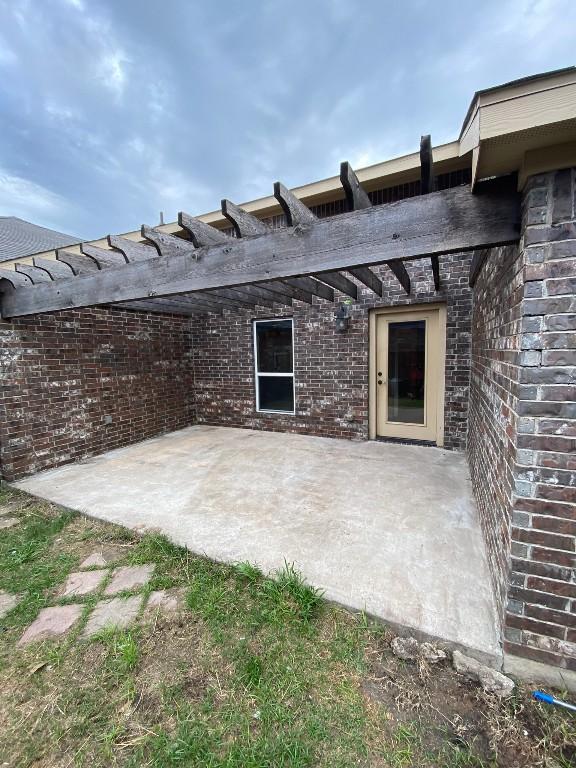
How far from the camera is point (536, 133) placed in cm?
118

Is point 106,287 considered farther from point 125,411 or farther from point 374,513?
point 374,513

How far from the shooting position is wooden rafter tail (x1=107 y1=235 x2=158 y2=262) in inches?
102

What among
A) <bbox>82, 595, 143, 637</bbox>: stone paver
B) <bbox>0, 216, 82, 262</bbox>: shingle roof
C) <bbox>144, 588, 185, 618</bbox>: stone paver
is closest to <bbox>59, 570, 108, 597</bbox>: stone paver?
<bbox>82, 595, 143, 637</bbox>: stone paver

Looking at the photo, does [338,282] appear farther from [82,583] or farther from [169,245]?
[82,583]

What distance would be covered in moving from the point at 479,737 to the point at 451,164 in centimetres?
461

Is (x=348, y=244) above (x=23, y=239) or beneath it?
beneath

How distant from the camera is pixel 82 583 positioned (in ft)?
6.90

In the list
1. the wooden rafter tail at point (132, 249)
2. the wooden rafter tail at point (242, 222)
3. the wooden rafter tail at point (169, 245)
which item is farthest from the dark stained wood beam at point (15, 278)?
the wooden rafter tail at point (242, 222)

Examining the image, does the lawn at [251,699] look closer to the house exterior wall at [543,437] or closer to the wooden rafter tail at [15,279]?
the house exterior wall at [543,437]

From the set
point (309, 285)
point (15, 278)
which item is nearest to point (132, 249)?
point (309, 285)

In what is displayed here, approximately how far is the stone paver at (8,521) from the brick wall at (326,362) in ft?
11.4

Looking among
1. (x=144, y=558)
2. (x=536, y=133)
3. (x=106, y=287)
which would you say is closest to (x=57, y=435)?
(x=106, y=287)

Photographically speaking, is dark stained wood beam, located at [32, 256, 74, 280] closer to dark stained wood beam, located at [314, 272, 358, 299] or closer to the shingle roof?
dark stained wood beam, located at [314, 272, 358, 299]

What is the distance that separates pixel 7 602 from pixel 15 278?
121 inches
